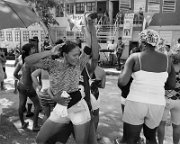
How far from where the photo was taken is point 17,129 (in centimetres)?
456

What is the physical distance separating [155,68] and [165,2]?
46.5 ft

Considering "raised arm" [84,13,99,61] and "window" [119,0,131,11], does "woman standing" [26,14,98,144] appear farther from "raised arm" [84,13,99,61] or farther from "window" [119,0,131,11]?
"window" [119,0,131,11]

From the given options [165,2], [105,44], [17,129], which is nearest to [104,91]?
[17,129]

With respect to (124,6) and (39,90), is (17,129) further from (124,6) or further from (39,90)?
(124,6)

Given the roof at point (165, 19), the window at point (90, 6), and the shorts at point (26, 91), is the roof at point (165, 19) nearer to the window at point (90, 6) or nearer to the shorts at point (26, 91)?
the window at point (90, 6)

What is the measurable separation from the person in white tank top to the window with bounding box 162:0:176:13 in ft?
45.3

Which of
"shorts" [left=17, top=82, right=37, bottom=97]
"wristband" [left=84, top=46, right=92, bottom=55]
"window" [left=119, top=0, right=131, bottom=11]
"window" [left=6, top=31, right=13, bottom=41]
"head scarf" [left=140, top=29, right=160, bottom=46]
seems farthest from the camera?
"window" [left=6, top=31, right=13, bottom=41]

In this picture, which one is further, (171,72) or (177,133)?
(177,133)

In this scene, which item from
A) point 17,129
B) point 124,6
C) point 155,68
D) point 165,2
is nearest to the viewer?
point 155,68

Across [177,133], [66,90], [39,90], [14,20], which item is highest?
[14,20]

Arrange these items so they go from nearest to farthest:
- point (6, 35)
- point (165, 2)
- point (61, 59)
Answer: point (61, 59) < point (165, 2) < point (6, 35)

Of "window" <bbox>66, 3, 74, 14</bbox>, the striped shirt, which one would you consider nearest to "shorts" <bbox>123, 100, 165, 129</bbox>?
the striped shirt

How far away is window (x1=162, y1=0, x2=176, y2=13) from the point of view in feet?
50.0

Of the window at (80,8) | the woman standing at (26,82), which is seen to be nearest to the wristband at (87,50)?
the woman standing at (26,82)
